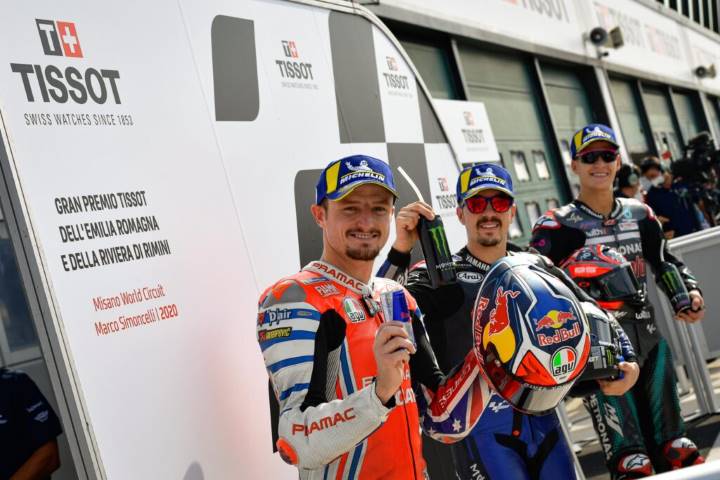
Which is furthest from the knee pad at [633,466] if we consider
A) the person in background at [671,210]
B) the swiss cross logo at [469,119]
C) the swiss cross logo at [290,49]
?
the person in background at [671,210]

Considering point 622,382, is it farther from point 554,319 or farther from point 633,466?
point 633,466

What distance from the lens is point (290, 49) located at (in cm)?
363

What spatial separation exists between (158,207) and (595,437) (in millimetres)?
5199

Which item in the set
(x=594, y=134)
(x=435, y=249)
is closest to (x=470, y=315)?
(x=435, y=249)

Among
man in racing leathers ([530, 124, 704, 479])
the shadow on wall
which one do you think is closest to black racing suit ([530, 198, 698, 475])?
man in racing leathers ([530, 124, 704, 479])

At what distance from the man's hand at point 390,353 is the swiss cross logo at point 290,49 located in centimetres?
178

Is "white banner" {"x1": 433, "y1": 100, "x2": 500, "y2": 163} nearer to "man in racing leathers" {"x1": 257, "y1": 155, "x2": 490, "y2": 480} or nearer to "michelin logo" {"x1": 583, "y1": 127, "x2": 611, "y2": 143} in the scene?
"michelin logo" {"x1": 583, "y1": 127, "x2": 611, "y2": 143}

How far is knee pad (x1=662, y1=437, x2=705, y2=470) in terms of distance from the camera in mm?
3982

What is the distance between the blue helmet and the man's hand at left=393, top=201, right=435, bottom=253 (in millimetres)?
930

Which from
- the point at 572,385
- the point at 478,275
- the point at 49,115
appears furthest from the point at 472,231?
the point at 49,115

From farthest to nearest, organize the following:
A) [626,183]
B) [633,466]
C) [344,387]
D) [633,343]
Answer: [626,183], [633,343], [633,466], [344,387]

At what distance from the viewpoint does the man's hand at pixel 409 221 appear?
3340 millimetres

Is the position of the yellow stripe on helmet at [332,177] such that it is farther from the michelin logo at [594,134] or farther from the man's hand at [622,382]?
the michelin logo at [594,134]

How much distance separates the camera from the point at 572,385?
7.79 feet
